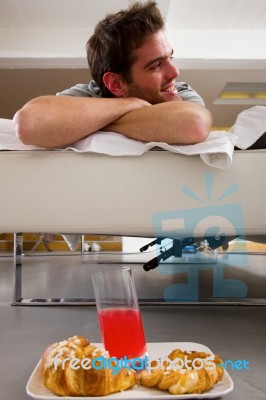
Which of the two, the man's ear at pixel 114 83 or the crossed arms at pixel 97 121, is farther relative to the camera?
the man's ear at pixel 114 83

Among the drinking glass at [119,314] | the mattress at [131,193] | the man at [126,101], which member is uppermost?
the man at [126,101]

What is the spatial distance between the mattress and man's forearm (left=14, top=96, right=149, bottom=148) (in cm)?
5

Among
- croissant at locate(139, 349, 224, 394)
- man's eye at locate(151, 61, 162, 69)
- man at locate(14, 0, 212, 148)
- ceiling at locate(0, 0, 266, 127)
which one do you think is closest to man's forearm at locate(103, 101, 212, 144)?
man at locate(14, 0, 212, 148)

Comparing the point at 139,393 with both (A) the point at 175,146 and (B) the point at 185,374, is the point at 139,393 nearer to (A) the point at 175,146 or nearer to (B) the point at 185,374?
(B) the point at 185,374

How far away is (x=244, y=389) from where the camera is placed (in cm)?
75

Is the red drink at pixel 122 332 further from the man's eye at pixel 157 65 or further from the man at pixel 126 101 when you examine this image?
the man's eye at pixel 157 65

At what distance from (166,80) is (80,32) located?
4.30 m

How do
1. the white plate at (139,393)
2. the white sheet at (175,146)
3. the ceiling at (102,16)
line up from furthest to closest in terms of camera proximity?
1. the ceiling at (102,16)
2. the white sheet at (175,146)
3. the white plate at (139,393)

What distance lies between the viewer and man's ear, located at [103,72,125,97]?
1408mm

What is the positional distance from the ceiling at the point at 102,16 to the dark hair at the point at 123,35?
3596 mm

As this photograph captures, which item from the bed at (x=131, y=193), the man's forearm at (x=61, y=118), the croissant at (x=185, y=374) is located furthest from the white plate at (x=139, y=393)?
the man's forearm at (x=61, y=118)

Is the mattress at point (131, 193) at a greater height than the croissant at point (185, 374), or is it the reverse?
the mattress at point (131, 193)

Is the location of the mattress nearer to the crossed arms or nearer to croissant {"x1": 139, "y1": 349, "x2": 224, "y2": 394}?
the crossed arms

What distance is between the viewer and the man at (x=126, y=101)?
109 cm
